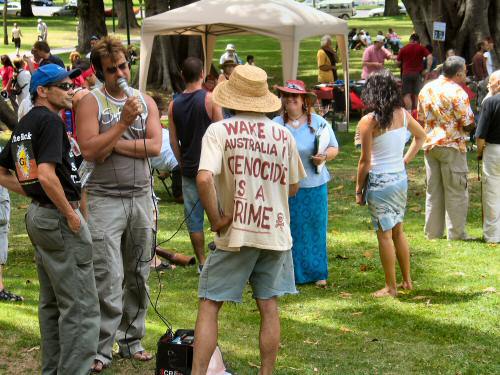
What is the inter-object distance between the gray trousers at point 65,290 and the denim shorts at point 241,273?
67cm

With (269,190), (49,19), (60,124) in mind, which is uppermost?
(60,124)

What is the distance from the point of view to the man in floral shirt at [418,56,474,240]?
10328 millimetres

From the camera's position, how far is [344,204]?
13.4 metres

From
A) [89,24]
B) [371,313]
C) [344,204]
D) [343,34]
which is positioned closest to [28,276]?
[371,313]

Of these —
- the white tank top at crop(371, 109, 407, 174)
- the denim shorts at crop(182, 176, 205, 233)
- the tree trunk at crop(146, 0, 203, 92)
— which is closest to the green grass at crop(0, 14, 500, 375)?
the denim shorts at crop(182, 176, 205, 233)

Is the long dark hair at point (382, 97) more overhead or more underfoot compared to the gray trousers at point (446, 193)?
more overhead

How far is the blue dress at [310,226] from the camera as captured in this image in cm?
876

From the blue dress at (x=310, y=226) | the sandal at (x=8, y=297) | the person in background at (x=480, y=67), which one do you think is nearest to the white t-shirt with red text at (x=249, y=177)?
the blue dress at (x=310, y=226)

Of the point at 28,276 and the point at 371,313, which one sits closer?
the point at 371,313

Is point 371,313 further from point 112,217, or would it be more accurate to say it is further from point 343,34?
point 343,34

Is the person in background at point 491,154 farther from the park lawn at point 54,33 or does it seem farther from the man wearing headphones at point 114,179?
the park lawn at point 54,33

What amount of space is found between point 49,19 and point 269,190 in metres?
62.4

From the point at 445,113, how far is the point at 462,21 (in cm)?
1603

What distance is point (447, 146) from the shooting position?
34.5 feet
